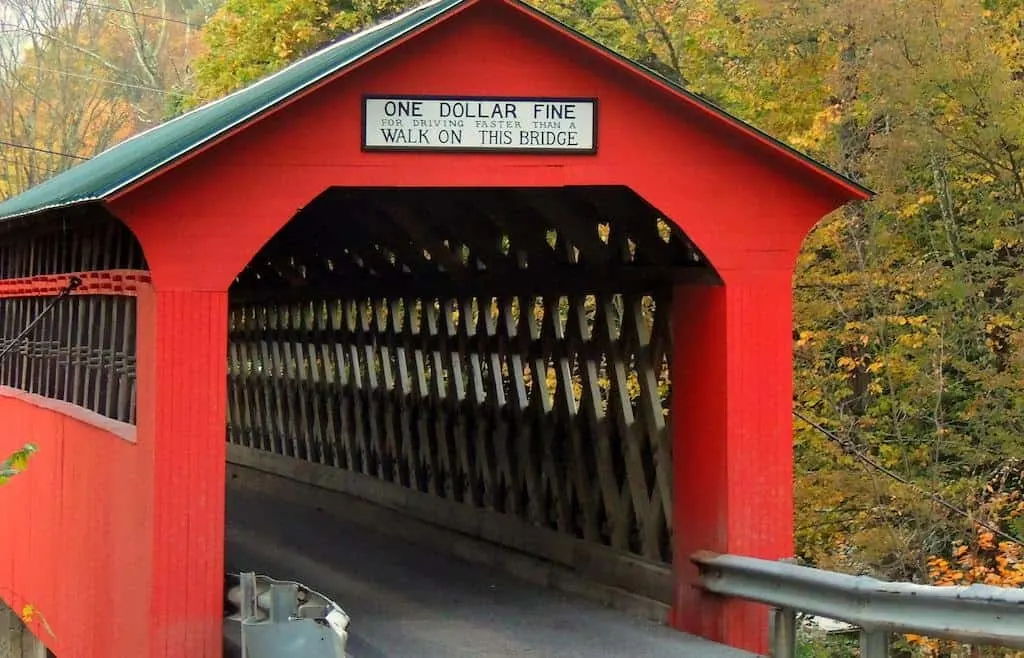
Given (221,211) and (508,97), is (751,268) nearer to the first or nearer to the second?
(508,97)

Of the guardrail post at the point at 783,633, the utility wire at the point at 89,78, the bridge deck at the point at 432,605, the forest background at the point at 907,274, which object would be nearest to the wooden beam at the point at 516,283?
the guardrail post at the point at 783,633

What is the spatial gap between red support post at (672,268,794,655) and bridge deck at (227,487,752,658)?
0.31 meters

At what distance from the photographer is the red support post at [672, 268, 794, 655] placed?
8883 mm

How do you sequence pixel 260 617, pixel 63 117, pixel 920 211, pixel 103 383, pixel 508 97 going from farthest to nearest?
pixel 63 117 → pixel 920 211 → pixel 103 383 → pixel 508 97 → pixel 260 617

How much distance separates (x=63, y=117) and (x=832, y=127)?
33.2 m

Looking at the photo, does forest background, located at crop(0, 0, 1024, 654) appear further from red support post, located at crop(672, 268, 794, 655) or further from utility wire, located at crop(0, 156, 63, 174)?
utility wire, located at crop(0, 156, 63, 174)

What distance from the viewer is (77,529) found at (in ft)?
35.2

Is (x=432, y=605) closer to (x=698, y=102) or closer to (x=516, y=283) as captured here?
(x=516, y=283)

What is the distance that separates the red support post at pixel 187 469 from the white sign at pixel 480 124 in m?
1.24

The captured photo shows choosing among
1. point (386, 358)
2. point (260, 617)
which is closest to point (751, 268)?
point (260, 617)

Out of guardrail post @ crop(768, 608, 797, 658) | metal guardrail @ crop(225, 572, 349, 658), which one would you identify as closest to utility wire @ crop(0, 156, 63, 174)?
guardrail post @ crop(768, 608, 797, 658)

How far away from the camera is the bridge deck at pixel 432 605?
894 cm

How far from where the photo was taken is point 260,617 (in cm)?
730

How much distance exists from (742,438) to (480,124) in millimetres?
2287
